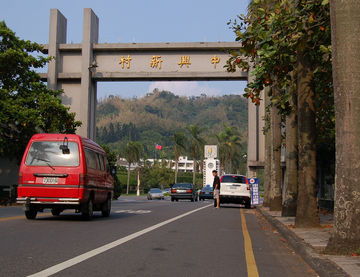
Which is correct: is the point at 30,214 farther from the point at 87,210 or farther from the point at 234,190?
the point at 234,190

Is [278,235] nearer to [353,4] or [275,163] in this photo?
[353,4]

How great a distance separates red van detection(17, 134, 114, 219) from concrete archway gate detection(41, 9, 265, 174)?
67.7 ft

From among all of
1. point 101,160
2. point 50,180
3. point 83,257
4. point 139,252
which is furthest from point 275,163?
point 83,257

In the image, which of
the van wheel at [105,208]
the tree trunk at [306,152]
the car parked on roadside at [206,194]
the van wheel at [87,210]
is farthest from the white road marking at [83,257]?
the car parked on roadside at [206,194]

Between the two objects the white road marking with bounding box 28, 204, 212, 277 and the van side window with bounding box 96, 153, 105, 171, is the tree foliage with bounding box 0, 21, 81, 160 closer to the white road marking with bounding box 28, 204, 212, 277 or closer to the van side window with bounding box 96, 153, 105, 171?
the van side window with bounding box 96, 153, 105, 171

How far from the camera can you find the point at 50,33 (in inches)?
1446

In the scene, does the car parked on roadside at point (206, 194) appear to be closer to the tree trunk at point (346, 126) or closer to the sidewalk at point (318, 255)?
the sidewalk at point (318, 255)

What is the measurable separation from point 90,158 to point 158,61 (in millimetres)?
21095

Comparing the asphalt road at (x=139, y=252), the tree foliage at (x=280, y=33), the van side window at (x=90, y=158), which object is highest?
the tree foliage at (x=280, y=33)

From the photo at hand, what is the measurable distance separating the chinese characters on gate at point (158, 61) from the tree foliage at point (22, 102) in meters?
6.79

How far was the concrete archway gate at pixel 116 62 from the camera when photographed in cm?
3572

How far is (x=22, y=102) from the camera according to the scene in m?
29.0

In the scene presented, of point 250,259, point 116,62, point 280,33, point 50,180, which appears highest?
point 116,62

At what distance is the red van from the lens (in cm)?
1458
